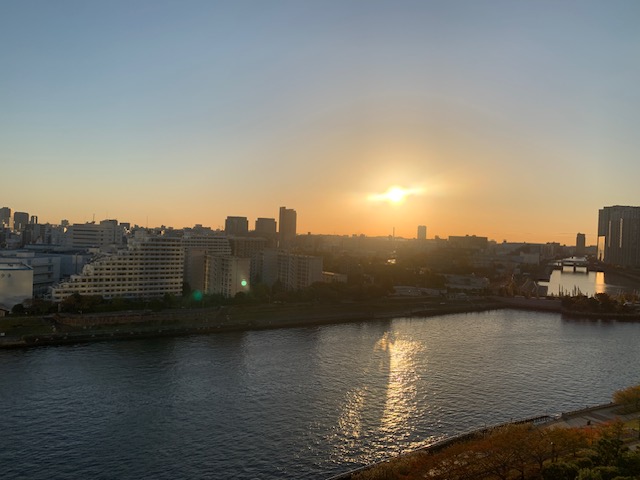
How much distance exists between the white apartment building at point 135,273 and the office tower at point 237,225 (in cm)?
2085

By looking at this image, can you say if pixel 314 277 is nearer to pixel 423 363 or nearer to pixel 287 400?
pixel 423 363

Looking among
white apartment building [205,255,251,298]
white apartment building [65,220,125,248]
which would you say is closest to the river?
white apartment building [205,255,251,298]

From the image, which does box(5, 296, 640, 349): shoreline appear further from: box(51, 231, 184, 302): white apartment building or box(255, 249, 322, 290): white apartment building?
box(255, 249, 322, 290): white apartment building

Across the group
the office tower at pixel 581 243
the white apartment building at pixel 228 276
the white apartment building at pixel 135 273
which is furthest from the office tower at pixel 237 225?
the office tower at pixel 581 243

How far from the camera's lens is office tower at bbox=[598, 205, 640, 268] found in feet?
132

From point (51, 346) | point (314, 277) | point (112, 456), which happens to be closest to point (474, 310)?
point (314, 277)

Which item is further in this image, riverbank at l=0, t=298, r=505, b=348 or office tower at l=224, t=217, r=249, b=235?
office tower at l=224, t=217, r=249, b=235

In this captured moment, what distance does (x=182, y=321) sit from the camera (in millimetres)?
11242

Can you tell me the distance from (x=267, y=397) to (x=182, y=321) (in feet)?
17.2

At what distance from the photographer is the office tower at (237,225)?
3497cm

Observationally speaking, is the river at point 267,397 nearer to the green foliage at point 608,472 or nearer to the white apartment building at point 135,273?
the green foliage at point 608,472

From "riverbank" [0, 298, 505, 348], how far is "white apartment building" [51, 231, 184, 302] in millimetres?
1711

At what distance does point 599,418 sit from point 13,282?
1140 centimetres

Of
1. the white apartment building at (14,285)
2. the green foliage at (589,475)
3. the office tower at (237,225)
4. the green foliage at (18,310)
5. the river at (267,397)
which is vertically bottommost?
the river at (267,397)
